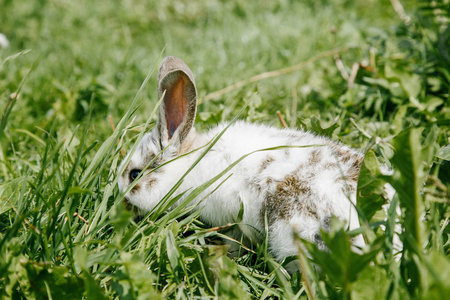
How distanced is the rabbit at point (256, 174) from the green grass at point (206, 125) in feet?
0.44

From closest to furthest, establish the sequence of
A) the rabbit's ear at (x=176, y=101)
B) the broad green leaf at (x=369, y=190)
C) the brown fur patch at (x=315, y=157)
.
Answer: the broad green leaf at (x=369, y=190) → the brown fur patch at (x=315, y=157) → the rabbit's ear at (x=176, y=101)

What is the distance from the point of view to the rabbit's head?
2594mm

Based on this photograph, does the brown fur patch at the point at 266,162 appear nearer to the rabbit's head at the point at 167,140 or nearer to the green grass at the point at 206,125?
the green grass at the point at 206,125

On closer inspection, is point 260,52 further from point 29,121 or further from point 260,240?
point 260,240

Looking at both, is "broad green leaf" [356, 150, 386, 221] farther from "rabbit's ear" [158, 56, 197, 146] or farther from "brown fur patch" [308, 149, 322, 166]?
"rabbit's ear" [158, 56, 197, 146]

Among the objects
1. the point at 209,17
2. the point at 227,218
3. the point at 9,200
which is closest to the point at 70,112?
the point at 9,200

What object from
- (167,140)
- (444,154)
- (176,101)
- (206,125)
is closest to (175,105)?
(176,101)

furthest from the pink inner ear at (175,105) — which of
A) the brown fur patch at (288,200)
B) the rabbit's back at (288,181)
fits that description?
the brown fur patch at (288,200)

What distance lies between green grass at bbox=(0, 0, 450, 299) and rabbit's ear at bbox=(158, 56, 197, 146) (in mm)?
170

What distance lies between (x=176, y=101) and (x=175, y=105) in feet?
0.10

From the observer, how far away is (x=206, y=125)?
3.31m

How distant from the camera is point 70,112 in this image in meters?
3.67

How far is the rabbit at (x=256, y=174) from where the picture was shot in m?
2.15

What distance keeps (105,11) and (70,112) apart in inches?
105
